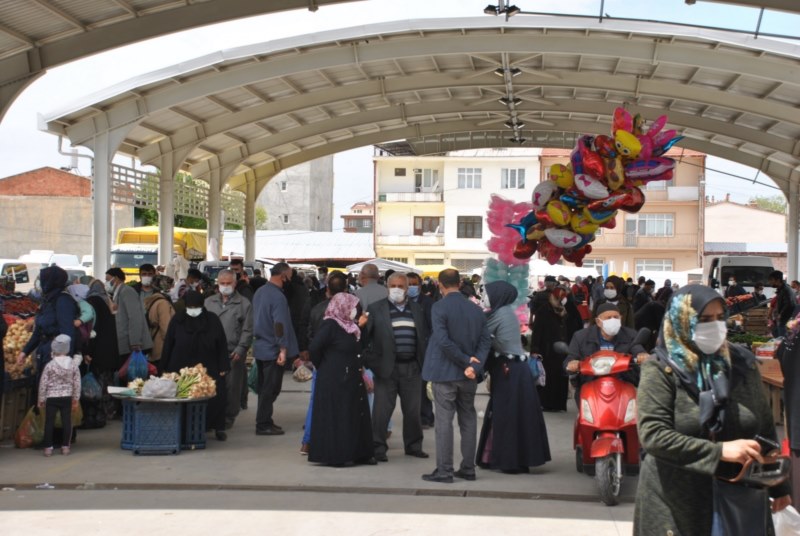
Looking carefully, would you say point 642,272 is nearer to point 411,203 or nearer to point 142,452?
point 411,203

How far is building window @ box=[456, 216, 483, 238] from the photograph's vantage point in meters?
69.0

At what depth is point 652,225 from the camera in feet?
221

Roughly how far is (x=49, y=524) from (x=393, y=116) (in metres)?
24.2

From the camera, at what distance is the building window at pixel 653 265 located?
6725 cm

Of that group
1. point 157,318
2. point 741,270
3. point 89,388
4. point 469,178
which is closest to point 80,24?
point 157,318

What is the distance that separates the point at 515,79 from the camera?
87.9 ft

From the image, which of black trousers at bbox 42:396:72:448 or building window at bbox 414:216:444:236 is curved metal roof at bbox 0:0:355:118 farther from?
building window at bbox 414:216:444:236

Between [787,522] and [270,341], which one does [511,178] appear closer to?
[270,341]

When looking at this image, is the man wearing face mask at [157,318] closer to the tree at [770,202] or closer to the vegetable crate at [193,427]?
the vegetable crate at [193,427]

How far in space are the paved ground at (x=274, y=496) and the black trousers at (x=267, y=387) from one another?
847 mm

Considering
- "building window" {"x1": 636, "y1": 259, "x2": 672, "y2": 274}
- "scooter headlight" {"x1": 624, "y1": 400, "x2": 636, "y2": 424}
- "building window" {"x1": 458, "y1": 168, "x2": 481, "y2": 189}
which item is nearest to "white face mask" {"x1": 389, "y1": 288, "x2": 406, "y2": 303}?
"scooter headlight" {"x1": 624, "y1": 400, "x2": 636, "y2": 424}

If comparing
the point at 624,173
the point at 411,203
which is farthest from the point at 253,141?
the point at 411,203

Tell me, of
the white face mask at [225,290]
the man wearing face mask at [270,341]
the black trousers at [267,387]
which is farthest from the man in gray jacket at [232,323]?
the black trousers at [267,387]

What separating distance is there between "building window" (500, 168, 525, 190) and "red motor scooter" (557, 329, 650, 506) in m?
59.7
